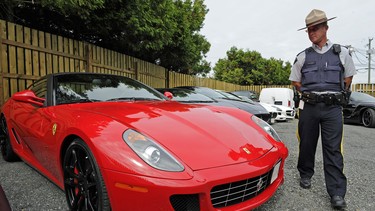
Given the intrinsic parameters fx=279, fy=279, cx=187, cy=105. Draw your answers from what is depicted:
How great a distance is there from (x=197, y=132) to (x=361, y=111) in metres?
8.95

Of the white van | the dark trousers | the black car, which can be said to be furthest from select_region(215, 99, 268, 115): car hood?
the white van

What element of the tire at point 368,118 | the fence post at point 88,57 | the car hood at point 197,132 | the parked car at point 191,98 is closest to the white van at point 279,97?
the tire at point 368,118

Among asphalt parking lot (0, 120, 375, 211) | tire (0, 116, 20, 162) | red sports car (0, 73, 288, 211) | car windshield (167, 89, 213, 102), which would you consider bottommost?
asphalt parking lot (0, 120, 375, 211)

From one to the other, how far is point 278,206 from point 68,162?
1.71m

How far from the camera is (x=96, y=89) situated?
114 inches

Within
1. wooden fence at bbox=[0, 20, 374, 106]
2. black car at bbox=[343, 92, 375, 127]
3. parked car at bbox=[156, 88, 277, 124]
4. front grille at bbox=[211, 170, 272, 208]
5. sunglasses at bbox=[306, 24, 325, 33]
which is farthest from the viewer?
black car at bbox=[343, 92, 375, 127]

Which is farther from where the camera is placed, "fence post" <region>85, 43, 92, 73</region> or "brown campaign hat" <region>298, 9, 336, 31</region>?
"fence post" <region>85, 43, 92, 73</region>

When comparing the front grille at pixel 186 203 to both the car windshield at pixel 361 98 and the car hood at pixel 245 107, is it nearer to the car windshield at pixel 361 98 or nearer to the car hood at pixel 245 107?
the car hood at pixel 245 107

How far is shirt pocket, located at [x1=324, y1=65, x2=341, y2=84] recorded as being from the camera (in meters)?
2.53

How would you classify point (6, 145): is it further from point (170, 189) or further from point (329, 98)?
point (329, 98)

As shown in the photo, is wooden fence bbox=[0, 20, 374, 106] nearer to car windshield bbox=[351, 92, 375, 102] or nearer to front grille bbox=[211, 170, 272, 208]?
front grille bbox=[211, 170, 272, 208]

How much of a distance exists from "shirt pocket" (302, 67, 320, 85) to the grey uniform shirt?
97 millimetres

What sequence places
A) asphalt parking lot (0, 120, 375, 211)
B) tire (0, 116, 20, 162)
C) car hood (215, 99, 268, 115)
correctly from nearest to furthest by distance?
asphalt parking lot (0, 120, 375, 211) < tire (0, 116, 20, 162) < car hood (215, 99, 268, 115)

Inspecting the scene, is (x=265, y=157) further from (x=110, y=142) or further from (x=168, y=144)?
(x=110, y=142)
